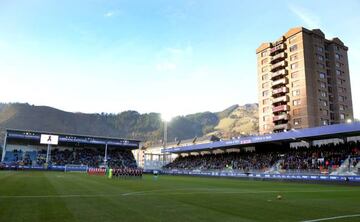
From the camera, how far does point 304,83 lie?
92312 mm

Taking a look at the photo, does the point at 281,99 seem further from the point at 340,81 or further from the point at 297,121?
the point at 340,81

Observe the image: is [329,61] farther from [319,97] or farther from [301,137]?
[301,137]

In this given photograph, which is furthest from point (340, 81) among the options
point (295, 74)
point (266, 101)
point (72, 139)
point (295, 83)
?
point (72, 139)

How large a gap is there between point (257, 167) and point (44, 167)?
49021mm

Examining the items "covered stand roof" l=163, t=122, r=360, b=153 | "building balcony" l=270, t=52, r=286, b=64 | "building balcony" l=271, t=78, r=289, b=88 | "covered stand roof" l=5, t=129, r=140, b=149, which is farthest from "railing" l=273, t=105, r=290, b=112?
"covered stand roof" l=5, t=129, r=140, b=149

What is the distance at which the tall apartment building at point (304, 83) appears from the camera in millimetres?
92688

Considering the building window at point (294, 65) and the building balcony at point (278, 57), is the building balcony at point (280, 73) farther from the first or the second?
the building balcony at point (278, 57)

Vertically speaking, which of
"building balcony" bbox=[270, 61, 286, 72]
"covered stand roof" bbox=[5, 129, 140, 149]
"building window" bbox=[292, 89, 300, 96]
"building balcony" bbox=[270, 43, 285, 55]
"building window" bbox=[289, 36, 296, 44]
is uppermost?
"building window" bbox=[289, 36, 296, 44]

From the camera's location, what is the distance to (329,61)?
334 ft

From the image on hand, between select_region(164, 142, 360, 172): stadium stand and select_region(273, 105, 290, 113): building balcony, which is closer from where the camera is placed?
select_region(164, 142, 360, 172): stadium stand

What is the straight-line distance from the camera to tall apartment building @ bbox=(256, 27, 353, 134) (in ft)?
304

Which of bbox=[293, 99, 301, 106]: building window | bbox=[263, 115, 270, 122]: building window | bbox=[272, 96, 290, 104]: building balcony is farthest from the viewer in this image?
bbox=[263, 115, 270, 122]: building window

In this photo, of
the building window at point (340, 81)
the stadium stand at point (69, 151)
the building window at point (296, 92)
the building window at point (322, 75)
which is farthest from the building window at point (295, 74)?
the stadium stand at point (69, 151)

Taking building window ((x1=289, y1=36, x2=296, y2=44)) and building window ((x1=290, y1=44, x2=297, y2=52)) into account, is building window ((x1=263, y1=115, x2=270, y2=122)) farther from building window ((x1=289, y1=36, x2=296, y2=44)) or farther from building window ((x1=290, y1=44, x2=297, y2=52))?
building window ((x1=289, y1=36, x2=296, y2=44))
